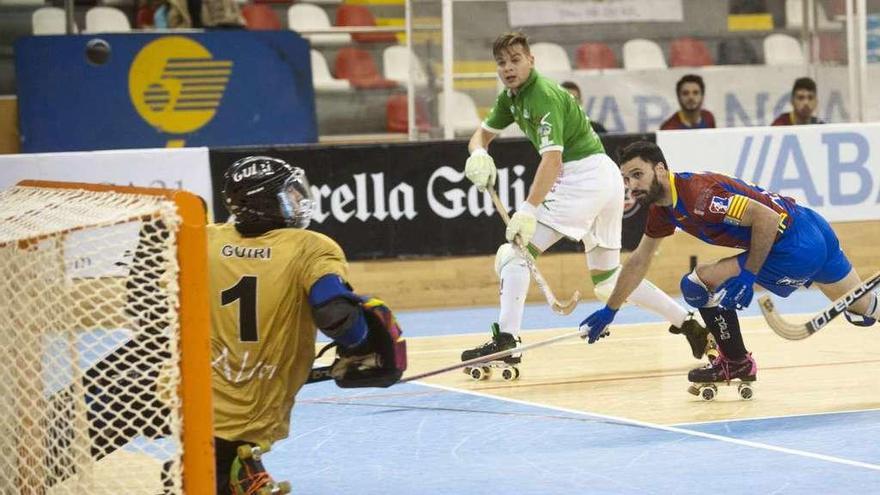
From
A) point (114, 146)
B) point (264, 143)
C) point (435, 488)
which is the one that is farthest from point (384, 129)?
point (435, 488)

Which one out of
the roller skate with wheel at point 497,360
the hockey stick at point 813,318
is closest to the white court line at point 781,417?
the hockey stick at point 813,318

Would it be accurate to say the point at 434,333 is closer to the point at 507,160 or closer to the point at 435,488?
the point at 507,160

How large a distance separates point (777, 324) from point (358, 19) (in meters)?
8.29

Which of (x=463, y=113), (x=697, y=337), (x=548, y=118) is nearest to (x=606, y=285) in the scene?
(x=697, y=337)

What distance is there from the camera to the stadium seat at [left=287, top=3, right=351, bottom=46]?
576 inches

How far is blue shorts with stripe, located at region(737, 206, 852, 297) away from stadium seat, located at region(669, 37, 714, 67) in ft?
16.7

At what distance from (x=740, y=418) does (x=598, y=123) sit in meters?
5.11

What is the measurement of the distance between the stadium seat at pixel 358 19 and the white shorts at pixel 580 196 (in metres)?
6.30

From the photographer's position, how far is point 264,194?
5184 mm

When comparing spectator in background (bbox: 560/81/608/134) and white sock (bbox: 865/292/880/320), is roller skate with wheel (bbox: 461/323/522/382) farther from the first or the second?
spectator in background (bbox: 560/81/608/134)

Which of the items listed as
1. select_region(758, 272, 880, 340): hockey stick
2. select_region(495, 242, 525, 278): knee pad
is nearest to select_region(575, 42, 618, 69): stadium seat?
select_region(495, 242, 525, 278): knee pad

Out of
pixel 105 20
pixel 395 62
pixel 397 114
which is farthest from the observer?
pixel 395 62

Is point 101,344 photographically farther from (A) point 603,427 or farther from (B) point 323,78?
(B) point 323,78

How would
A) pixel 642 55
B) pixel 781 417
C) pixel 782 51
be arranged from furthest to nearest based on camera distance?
1. pixel 782 51
2. pixel 642 55
3. pixel 781 417
